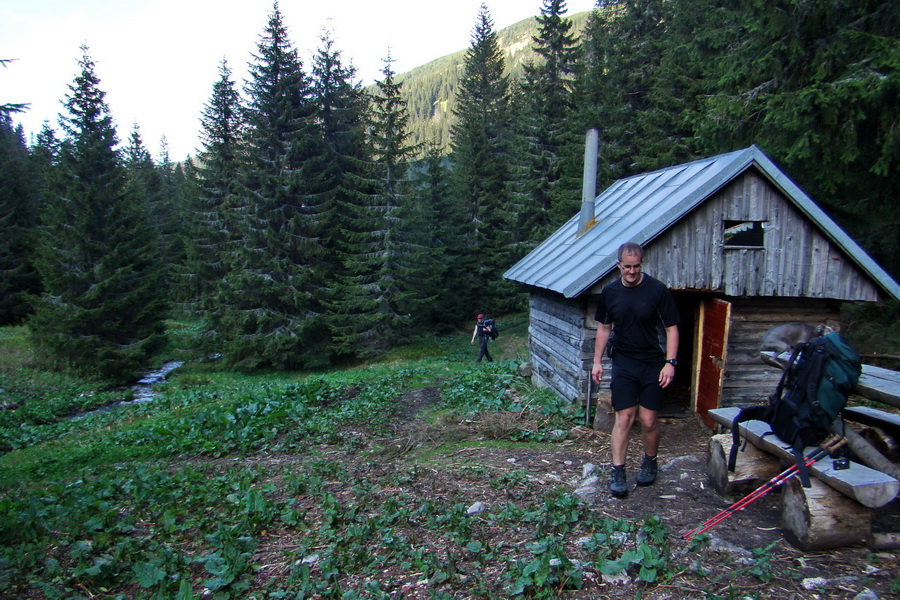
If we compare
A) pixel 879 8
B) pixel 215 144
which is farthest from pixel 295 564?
pixel 215 144

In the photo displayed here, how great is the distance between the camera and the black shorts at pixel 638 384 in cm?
474

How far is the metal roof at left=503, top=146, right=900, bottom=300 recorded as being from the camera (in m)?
7.79

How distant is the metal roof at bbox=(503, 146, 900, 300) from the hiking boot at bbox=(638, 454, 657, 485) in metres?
3.19

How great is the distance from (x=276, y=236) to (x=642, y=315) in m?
22.4

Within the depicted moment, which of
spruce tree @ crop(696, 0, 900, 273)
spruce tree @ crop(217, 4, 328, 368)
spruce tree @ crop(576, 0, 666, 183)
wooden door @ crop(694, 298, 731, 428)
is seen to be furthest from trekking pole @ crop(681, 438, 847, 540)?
spruce tree @ crop(217, 4, 328, 368)

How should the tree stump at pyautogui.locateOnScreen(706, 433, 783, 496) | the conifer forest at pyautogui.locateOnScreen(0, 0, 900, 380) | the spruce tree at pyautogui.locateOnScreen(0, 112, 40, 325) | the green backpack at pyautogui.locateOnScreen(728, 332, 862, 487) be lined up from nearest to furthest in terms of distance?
the green backpack at pyautogui.locateOnScreen(728, 332, 862, 487), the tree stump at pyautogui.locateOnScreen(706, 433, 783, 496), the conifer forest at pyautogui.locateOnScreen(0, 0, 900, 380), the spruce tree at pyautogui.locateOnScreen(0, 112, 40, 325)

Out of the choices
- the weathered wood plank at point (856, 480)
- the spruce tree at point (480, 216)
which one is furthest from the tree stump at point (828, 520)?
the spruce tree at point (480, 216)

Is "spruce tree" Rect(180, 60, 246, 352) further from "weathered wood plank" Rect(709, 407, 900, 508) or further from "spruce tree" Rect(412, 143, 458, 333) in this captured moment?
"weathered wood plank" Rect(709, 407, 900, 508)

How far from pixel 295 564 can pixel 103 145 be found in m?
25.8

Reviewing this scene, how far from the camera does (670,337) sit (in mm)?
4703

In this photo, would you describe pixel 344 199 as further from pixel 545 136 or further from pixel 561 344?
pixel 561 344

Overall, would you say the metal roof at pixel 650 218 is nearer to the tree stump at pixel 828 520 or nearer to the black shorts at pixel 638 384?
the black shorts at pixel 638 384

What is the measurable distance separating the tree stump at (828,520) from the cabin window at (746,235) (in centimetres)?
520

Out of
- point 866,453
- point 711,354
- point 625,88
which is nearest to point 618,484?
point 866,453
